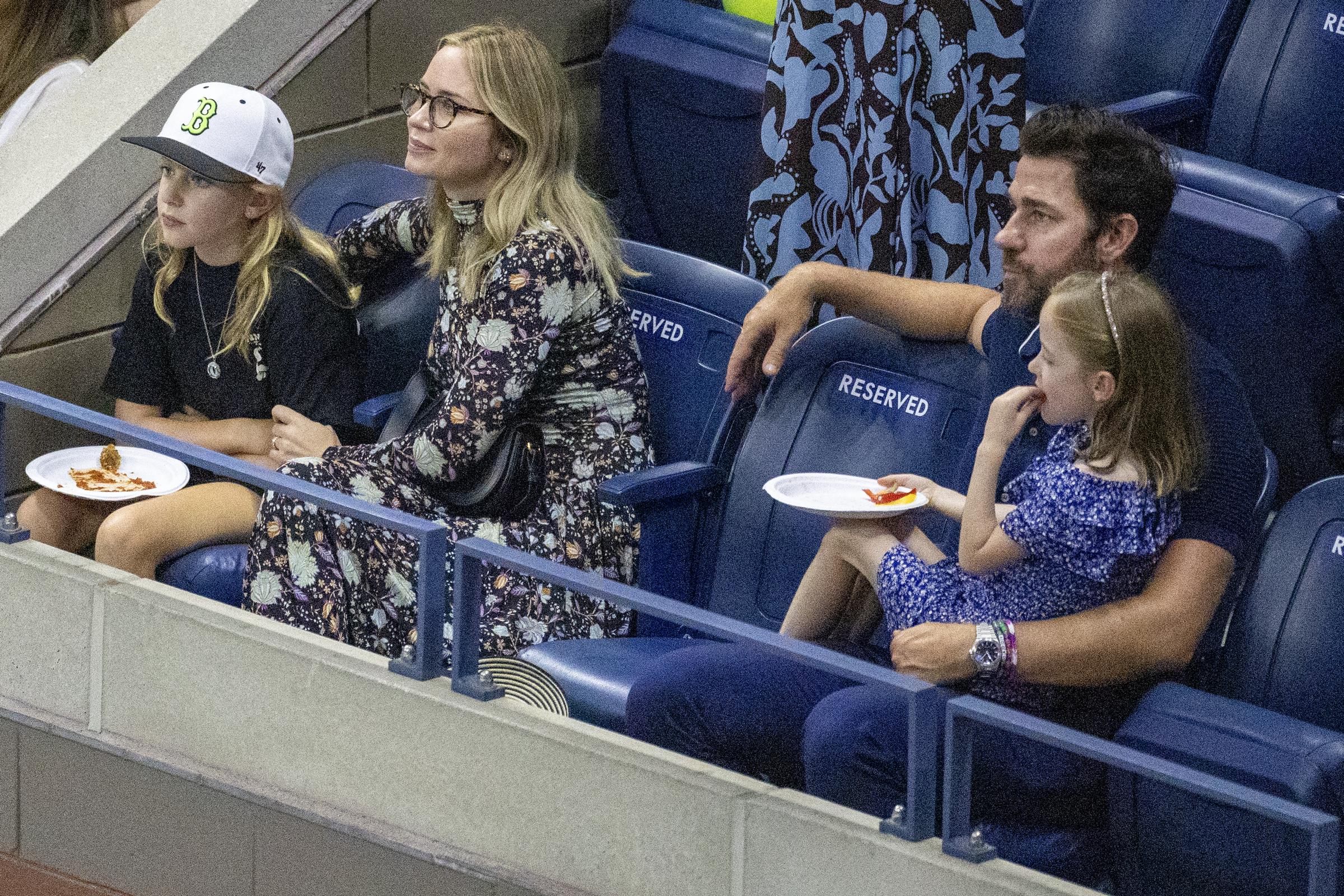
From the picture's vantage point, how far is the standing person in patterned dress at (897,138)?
3.73 meters

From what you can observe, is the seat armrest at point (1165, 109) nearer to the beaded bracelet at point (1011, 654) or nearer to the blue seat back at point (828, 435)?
the blue seat back at point (828, 435)

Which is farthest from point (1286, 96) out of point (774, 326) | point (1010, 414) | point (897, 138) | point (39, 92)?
point (39, 92)

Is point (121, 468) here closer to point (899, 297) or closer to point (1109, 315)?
point (899, 297)

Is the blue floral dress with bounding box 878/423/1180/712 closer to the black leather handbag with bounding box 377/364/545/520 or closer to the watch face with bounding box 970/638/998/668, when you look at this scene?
the watch face with bounding box 970/638/998/668

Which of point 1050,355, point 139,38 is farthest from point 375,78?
point 1050,355

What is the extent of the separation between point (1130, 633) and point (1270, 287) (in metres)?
1.24

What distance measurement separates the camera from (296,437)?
339 cm

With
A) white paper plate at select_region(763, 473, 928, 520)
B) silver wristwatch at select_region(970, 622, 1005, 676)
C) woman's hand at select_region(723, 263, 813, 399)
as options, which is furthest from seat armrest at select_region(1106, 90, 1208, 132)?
silver wristwatch at select_region(970, 622, 1005, 676)

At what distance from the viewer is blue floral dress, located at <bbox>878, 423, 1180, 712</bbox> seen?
8.35 feet

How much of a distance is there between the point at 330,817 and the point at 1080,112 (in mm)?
1460

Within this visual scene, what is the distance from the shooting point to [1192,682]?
2.80 m

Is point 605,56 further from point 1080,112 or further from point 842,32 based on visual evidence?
point 1080,112

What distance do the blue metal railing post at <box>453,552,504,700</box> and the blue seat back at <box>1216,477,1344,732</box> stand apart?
1.02m

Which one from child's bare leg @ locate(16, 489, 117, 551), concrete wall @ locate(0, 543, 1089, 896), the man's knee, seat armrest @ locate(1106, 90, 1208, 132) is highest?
seat armrest @ locate(1106, 90, 1208, 132)
